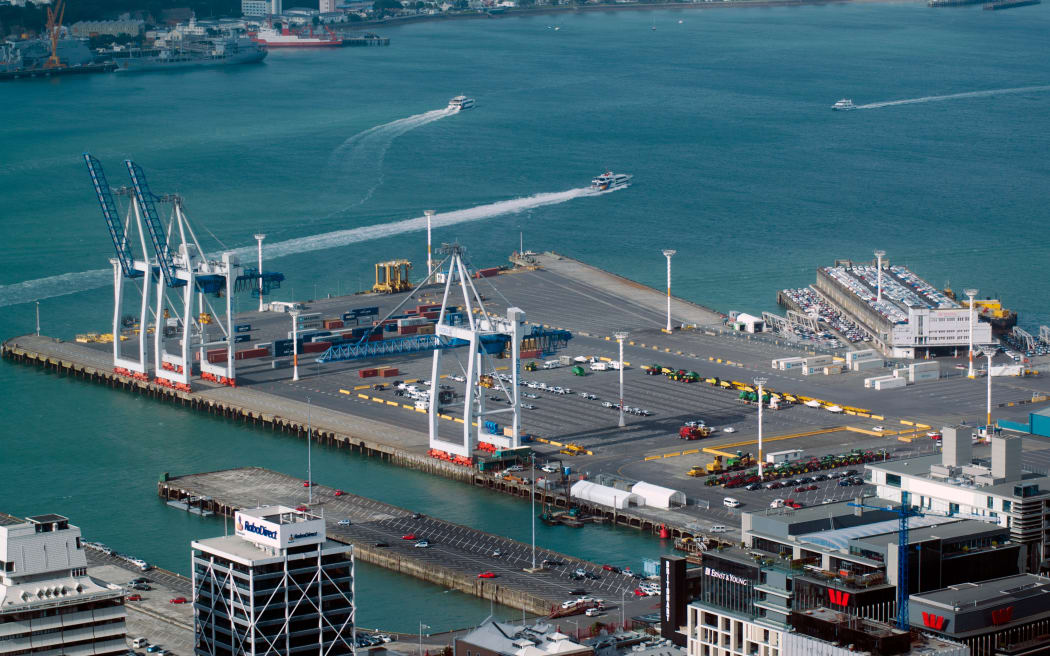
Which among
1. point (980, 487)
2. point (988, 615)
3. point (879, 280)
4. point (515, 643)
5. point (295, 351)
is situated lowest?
point (295, 351)

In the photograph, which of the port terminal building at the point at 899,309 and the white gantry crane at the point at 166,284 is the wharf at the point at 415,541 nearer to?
the white gantry crane at the point at 166,284

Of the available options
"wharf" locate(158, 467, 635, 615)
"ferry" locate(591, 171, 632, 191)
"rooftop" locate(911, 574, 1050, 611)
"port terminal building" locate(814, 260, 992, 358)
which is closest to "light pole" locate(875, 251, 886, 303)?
"port terminal building" locate(814, 260, 992, 358)

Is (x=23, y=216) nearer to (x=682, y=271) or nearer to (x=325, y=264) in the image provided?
(x=325, y=264)

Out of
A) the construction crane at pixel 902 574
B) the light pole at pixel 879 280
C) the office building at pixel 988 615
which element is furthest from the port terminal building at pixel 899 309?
the office building at pixel 988 615

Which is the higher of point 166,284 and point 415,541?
point 166,284

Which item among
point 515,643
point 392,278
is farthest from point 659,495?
point 392,278

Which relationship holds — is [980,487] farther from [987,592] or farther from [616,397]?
[616,397]

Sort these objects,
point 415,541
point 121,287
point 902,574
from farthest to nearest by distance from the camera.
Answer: point 121,287 → point 415,541 → point 902,574
